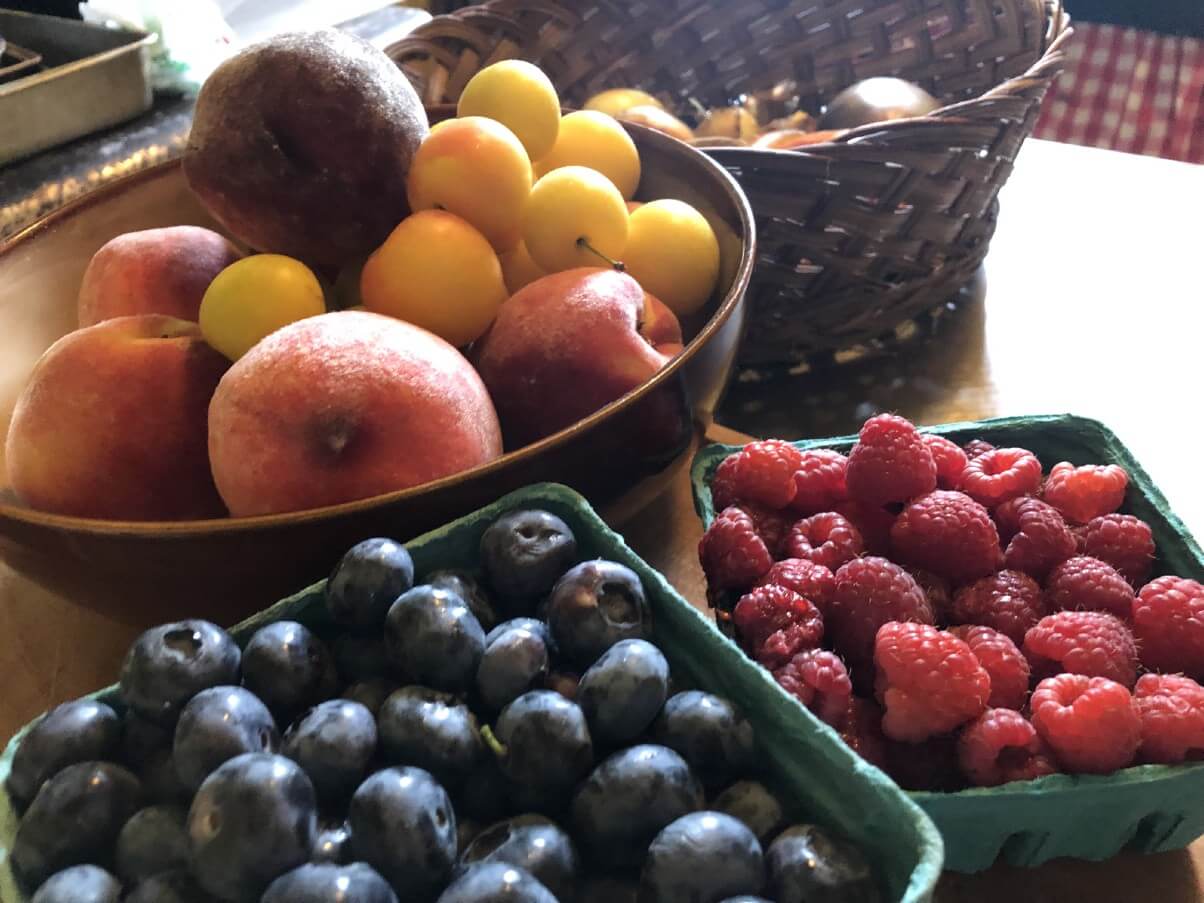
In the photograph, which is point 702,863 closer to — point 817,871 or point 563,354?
point 817,871

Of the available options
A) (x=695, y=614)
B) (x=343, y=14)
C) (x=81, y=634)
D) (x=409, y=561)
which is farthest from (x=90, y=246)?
(x=343, y=14)

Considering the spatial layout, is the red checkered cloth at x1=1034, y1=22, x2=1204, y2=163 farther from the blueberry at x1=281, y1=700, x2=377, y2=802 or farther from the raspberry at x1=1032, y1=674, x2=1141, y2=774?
the blueberry at x1=281, y1=700, x2=377, y2=802

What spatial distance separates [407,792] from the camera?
32 centimetres

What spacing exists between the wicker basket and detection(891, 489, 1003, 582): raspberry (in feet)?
0.75

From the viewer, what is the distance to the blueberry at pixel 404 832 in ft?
1.04

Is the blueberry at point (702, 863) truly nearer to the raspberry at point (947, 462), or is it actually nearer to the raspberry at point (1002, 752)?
the raspberry at point (1002, 752)

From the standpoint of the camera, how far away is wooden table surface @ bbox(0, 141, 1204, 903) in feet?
1.83

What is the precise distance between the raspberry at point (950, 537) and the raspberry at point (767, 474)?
0.07 meters

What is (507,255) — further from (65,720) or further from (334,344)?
(65,720)

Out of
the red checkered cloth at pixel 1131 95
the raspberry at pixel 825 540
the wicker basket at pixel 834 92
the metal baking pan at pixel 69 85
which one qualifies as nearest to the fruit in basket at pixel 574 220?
the wicker basket at pixel 834 92

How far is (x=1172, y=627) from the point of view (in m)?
0.45

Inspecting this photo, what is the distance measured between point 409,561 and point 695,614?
0.41ft

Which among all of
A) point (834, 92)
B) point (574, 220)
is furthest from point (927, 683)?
point (834, 92)

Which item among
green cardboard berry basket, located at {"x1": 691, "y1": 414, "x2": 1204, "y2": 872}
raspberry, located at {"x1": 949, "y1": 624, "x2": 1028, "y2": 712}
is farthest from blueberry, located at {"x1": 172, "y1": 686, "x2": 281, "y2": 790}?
raspberry, located at {"x1": 949, "y1": 624, "x2": 1028, "y2": 712}
